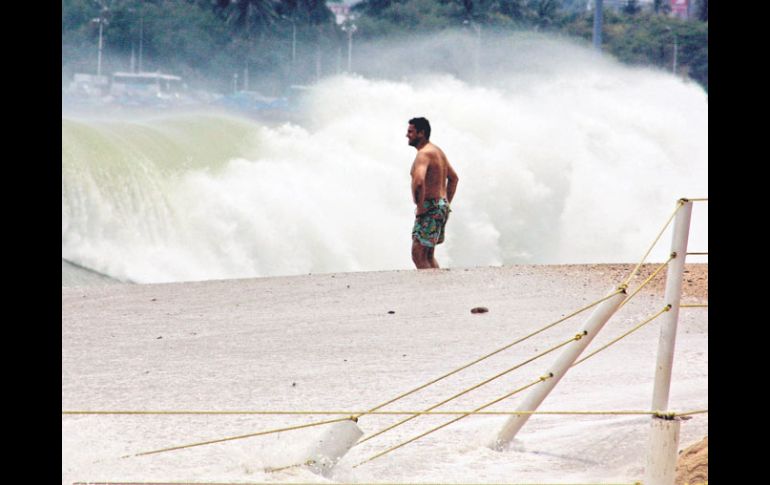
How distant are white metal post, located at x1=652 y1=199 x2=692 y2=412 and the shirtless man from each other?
20.4 ft

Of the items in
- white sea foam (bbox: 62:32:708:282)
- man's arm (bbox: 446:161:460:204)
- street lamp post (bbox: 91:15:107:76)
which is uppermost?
street lamp post (bbox: 91:15:107:76)

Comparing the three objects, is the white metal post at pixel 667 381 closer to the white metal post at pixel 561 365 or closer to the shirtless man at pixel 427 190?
the white metal post at pixel 561 365

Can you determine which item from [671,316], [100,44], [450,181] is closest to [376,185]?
[450,181]

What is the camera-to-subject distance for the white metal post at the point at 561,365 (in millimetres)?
5336

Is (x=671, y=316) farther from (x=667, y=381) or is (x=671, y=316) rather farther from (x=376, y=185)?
(x=376, y=185)

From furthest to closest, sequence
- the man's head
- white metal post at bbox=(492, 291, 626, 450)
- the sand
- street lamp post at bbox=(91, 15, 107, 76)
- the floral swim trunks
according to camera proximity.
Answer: street lamp post at bbox=(91, 15, 107, 76) < the floral swim trunks < the man's head < the sand < white metal post at bbox=(492, 291, 626, 450)

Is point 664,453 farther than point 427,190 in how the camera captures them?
No

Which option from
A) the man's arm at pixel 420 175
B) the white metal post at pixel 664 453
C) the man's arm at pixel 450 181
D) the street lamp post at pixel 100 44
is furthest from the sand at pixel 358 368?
the street lamp post at pixel 100 44

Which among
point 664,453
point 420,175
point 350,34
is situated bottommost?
point 664,453

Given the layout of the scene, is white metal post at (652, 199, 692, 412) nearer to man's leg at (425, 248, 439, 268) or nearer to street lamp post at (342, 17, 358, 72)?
man's leg at (425, 248, 439, 268)

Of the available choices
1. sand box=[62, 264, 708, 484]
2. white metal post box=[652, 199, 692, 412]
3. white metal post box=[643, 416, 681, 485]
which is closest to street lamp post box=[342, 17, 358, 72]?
sand box=[62, 264, 708, 484]

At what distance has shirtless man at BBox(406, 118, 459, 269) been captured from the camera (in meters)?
11.1

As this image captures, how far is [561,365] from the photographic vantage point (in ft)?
17.9

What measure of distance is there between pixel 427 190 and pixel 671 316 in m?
6.48
